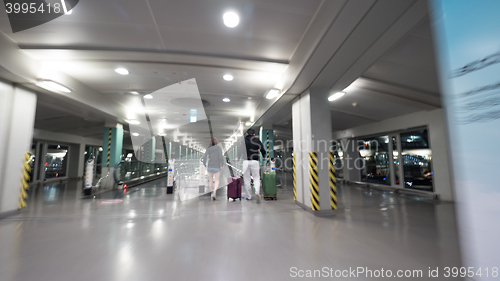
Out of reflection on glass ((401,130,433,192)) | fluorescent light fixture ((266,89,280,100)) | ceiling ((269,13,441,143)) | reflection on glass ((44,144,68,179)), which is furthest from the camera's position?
reflection on glass ((44,144,68,179))

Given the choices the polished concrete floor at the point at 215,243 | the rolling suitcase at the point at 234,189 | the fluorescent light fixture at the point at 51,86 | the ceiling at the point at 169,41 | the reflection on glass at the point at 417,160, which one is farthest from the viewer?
the reflection on glass at the point at 417,160

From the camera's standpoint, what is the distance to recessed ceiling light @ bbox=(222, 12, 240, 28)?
10.7 feet

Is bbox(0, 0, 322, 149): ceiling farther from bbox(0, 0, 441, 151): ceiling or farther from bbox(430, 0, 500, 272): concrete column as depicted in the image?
bbox(430, 0, 500, 272): concrete column

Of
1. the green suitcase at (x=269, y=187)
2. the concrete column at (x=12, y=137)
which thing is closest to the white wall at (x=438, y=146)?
the green suitcase at (x=269, y=187)

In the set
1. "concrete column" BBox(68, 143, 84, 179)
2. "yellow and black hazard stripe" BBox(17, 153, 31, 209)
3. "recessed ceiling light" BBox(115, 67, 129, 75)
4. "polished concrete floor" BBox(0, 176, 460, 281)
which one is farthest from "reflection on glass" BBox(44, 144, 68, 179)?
"recessed ceiling light" BBox(115, 67, 129, 75)

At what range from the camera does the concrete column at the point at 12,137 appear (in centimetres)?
437

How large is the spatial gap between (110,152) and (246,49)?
8.17m

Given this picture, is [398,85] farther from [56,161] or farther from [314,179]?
[56,161]

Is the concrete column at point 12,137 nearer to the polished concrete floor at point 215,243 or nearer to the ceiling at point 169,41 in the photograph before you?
the polished concrete floor at point 215,243

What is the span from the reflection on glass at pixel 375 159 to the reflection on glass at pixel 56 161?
1688 centimetres

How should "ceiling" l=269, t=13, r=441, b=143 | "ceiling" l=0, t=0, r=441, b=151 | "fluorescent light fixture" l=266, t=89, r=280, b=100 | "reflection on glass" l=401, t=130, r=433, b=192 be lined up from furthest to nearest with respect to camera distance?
"reflection on glass" l=401, t=130, r=433, b=192 < "fluorescent light fixture" l=266, t=89, r=280, b=100 < "ceiling" l=269, t=13, r=441, b=143 < "ceiling" l=0, t=0, r=441, b=151

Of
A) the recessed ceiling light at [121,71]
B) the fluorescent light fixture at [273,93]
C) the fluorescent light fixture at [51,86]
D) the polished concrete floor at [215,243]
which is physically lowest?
the polished concrete floor at [215,243]

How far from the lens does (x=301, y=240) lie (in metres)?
3.02

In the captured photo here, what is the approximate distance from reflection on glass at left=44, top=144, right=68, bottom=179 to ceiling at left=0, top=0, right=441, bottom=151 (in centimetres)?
799
